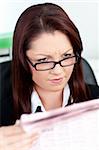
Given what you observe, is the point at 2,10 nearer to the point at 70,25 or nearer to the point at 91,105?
the point at 70,25

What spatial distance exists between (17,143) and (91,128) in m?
0.14

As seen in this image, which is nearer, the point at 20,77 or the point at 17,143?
the point at 17,143

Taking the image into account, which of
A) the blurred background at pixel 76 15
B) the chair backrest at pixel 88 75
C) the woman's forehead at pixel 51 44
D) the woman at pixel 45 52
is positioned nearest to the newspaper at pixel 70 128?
the woman at pixel 45 52

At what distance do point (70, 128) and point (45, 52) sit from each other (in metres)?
0.15

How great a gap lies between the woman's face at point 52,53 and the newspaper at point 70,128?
3.9 inches

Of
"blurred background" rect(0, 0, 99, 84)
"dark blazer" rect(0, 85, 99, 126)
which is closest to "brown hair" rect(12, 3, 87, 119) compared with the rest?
"dark blazer" rect(0, 85, 99, 126)

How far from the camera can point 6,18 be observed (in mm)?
1226

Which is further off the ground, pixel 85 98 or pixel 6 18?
pixel 6 18

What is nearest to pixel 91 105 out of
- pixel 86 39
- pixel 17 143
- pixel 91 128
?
pixel 91 128

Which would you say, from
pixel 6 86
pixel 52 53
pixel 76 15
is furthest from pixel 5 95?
A: pixel 76 15

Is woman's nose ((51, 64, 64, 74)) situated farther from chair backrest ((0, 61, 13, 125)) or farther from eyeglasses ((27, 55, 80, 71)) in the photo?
chair backrest ((0, 61, 13, 125))

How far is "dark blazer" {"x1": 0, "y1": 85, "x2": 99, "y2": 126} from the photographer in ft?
2.41

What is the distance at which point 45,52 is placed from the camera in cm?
61

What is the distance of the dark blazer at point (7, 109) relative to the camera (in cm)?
73
